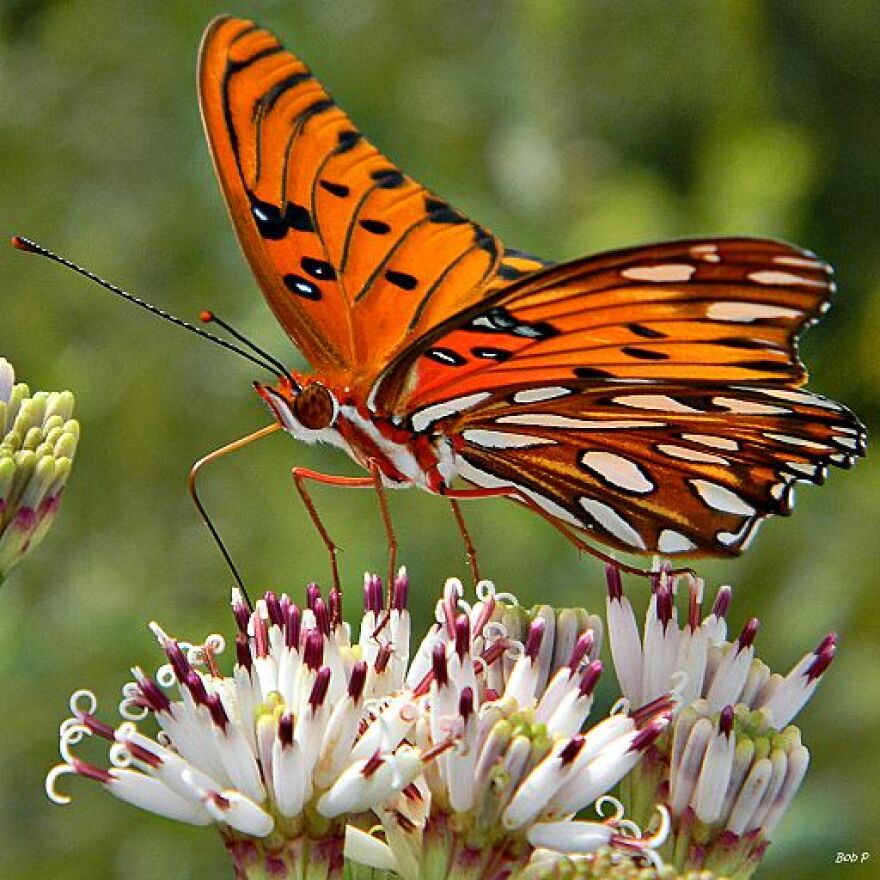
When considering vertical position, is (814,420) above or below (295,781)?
above

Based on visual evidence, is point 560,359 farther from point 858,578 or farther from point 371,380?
point 858,578

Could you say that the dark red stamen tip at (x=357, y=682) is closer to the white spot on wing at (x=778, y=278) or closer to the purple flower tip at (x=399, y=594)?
the purple flower tip at (x=399, y=594)

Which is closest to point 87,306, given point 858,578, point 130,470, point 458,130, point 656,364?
point 130,470

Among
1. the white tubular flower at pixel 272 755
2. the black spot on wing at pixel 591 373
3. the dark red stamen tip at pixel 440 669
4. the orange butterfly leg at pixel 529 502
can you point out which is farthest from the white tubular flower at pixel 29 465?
the black spot on wing at pixel 591 373

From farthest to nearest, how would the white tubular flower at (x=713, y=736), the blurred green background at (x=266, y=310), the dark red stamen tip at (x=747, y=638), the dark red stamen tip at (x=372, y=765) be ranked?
1. the blurred green background at (x=266, y=310)
2. the dark red stamen tip at (x=747, y=638)
3. the white tubular flower at (x=713, y=736)
4. the dark red stamen tip at (x=372, y=765)

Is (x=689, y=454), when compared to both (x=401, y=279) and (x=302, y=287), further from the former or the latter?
(x=302, y=287)

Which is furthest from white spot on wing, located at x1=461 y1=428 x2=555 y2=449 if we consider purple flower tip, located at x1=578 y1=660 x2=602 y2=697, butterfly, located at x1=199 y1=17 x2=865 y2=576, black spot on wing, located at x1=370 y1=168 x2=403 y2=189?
purple flower tip, located at x1=578 y1=660 x2=602 y2=697
